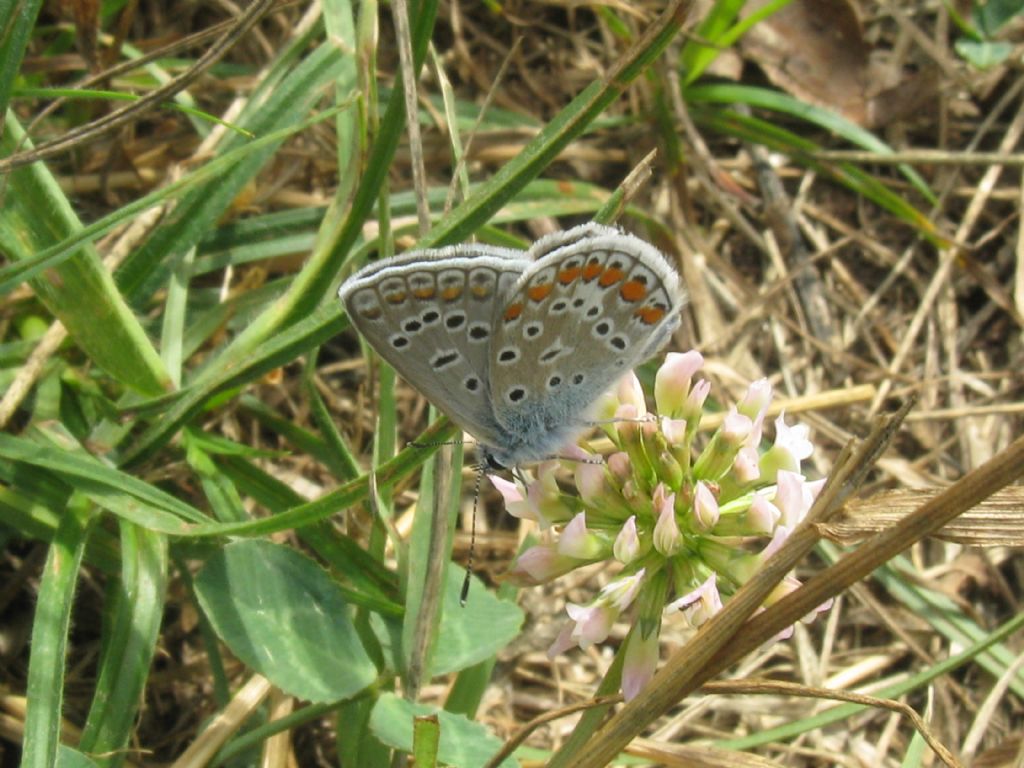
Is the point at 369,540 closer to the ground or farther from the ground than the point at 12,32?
closer to the ground

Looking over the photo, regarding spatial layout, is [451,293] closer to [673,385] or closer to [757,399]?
[673,385]

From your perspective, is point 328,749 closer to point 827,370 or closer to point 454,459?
point 454,459

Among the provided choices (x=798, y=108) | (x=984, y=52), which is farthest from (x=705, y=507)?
(x=984, y=52)

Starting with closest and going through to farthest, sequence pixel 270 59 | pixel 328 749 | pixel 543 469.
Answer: pixel 543 469, pixel 328 749, pixel 270 59

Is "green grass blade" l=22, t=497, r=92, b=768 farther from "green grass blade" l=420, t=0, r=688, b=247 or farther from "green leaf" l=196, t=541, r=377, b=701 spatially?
"green grass blade" l=420, t=0, r=688, b=247

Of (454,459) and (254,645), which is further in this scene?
(454,459)

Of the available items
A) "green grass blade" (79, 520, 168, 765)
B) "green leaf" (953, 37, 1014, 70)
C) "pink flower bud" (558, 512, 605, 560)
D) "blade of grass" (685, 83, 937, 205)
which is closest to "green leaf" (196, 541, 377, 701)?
"green grass blade" (79, 520, 168, 765)

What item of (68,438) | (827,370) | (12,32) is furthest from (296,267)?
(827,370)
